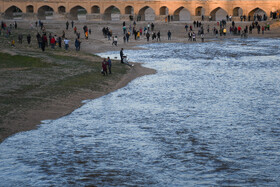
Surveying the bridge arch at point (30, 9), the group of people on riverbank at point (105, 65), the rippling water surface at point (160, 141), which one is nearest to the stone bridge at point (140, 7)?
the bridge arch at point (30, 9)

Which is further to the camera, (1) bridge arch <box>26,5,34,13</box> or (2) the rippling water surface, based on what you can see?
(1) bridge arch <box>26,5,34,13</box>

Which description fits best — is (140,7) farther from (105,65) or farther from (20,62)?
(105,65)

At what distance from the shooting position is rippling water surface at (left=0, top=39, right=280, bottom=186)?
13.1 meters

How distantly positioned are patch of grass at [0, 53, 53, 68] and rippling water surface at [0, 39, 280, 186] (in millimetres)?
6702

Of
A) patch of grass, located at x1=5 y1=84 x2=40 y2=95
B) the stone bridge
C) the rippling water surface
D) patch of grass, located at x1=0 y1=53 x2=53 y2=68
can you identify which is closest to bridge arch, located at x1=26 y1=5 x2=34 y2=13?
the stone bridge

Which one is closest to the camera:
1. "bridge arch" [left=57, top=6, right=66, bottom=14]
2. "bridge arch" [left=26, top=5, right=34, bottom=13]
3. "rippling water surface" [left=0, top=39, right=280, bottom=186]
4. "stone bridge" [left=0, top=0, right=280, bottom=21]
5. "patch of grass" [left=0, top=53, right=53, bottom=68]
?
"rippling water surface" [left=0, top=39, right=280, bottom=186]

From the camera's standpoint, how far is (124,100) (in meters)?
22.8

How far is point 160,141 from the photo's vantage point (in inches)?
635

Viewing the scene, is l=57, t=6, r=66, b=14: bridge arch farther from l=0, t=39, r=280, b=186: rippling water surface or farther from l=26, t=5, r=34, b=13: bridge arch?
l=0, t=39, r=280, b=186: rippling water surface

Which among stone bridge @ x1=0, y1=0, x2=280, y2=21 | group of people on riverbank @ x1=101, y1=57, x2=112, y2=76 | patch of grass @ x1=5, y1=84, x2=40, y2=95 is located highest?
stone bridge @ x1=0, y1=0, x2=280, y2=21

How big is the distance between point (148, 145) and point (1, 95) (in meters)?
8.11

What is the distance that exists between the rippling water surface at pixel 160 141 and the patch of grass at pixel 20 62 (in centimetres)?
670

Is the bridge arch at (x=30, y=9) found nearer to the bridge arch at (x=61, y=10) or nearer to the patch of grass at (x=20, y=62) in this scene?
the bridge arch at (x=61, y=10)

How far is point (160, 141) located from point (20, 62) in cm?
1750
